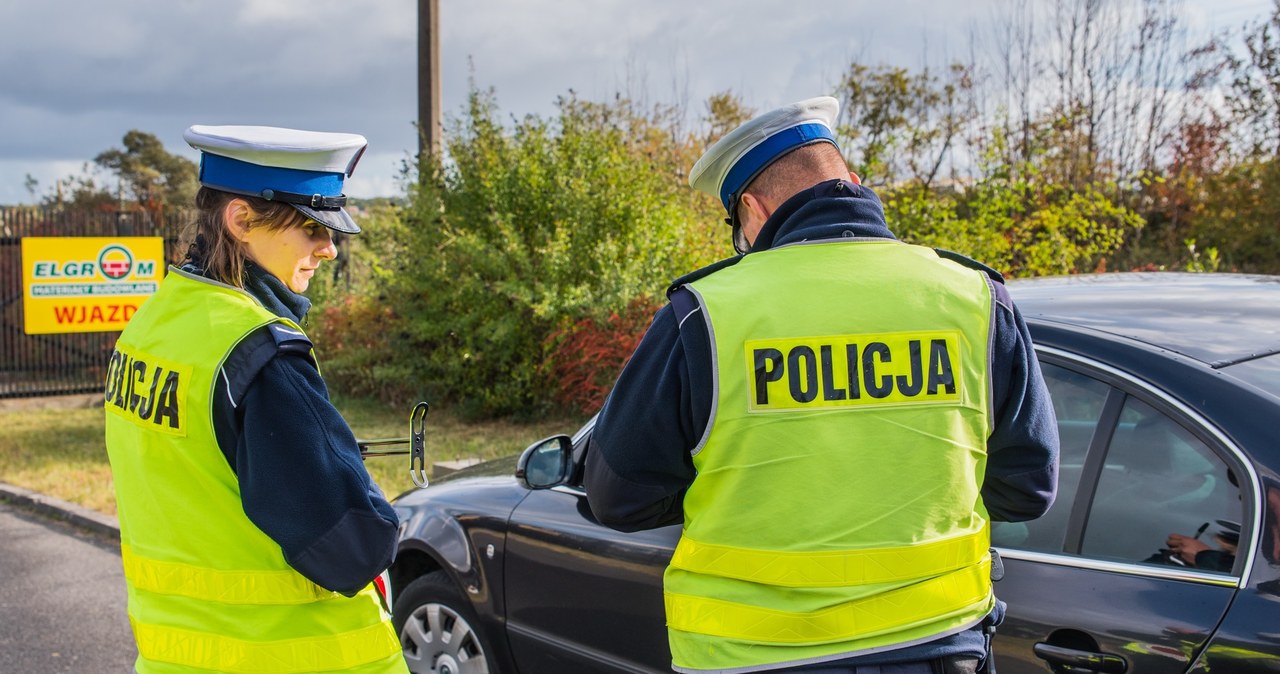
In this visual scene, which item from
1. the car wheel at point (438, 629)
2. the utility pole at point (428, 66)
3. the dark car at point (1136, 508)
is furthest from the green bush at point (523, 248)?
the dark car at point (1136, 508)

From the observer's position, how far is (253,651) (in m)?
1.83

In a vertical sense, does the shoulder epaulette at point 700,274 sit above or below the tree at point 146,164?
below

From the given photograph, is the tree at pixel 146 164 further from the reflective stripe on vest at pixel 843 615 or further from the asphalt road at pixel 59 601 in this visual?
the reflective stripe on vest at pixel 843 615

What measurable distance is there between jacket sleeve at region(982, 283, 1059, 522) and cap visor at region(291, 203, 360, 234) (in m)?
1.27

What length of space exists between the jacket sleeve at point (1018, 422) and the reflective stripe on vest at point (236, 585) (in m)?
1.31

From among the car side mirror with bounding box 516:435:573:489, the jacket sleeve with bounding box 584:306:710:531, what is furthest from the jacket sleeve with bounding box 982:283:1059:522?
the car side mirror with bounding box 516:435:573:489

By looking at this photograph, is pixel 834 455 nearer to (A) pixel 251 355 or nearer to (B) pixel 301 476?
(B) pixel 301 476

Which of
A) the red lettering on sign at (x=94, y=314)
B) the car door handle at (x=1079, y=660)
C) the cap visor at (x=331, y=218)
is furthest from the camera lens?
the red lettering on sign at (x=94, y=314)

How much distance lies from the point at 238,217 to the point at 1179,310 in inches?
87.4

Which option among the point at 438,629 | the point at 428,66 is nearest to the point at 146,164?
the point at 428,66

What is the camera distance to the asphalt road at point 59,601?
4906 millimetres

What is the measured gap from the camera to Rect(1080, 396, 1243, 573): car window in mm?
2156

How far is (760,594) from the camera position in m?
1.84

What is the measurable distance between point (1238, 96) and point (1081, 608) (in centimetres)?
1229
